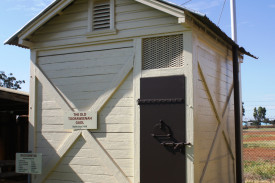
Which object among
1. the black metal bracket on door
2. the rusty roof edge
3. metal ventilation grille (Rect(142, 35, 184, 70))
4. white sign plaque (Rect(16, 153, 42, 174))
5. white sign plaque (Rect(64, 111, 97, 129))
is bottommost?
white sign plaque (Rect(16, 153, 42, 174))

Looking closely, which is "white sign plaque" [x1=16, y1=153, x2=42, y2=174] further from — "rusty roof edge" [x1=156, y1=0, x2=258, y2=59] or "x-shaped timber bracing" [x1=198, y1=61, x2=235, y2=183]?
"rusty roof edge" [x1=156, y1=0, x2=258, y2=59]

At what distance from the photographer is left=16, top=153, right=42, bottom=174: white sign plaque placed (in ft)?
24.6

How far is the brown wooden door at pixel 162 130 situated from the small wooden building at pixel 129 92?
0.8 inches

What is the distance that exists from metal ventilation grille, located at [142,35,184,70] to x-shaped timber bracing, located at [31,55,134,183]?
0.37 metres

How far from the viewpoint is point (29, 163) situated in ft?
24.9

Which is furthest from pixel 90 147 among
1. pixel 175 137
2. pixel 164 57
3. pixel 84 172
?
pixel 164 57

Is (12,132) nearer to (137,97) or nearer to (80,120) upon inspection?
(80,120)

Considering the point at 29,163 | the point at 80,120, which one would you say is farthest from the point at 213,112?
the point at 29,163

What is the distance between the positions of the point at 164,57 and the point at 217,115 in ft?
6.67

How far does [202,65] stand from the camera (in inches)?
292

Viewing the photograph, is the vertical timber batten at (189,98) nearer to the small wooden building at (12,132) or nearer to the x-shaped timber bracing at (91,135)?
the x-shaped timber bracing at (91,135)

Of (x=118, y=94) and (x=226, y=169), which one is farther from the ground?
(x=118, y=94)

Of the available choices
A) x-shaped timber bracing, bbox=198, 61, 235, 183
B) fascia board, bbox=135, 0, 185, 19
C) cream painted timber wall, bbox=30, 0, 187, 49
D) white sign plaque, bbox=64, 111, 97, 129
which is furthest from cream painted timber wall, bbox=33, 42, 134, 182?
x-shaped timber bracing, bbox=198, 61, 235, 183

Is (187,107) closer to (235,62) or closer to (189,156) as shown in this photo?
(189,156)
